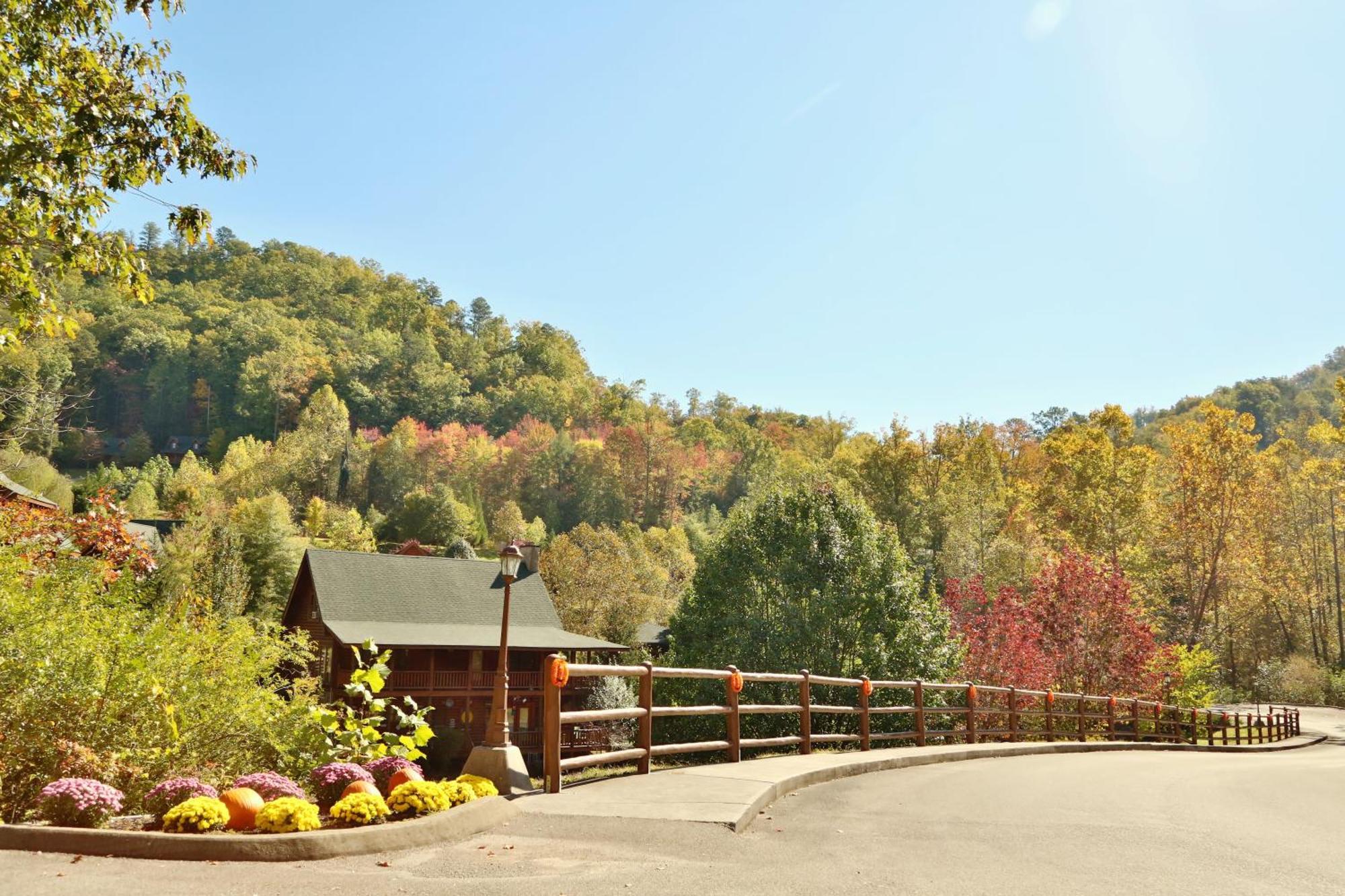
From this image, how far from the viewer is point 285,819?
6121mm

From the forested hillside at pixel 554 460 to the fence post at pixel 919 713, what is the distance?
12.0 meters

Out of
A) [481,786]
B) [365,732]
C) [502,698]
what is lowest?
[481,786]

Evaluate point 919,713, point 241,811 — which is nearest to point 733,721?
point 919,713

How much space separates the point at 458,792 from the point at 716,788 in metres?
2.71

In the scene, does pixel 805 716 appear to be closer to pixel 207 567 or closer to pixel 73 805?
pixel 73 805

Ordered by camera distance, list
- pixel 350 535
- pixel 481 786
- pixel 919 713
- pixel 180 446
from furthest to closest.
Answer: pixel 180 446 → pixel 350 535 → pixel 919 713 → pixel 481 786

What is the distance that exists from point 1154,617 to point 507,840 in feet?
161

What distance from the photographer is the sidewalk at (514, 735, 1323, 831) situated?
762cm

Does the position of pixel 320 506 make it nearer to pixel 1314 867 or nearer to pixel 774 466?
pixel 774 466

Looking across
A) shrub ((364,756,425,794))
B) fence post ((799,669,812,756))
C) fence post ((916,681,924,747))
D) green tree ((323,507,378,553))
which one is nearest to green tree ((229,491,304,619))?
green tree ((323,507,378,553))

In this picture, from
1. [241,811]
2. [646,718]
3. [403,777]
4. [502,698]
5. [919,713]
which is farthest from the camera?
[919,713]

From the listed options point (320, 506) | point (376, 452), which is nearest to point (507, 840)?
point (320, 506)

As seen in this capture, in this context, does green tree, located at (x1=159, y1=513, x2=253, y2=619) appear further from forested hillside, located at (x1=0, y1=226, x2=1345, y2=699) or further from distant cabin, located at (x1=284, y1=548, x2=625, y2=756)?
distant cabin, located at (x1=284, y1=548, x2=625, y2=756)

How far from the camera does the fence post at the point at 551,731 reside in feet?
27.1
